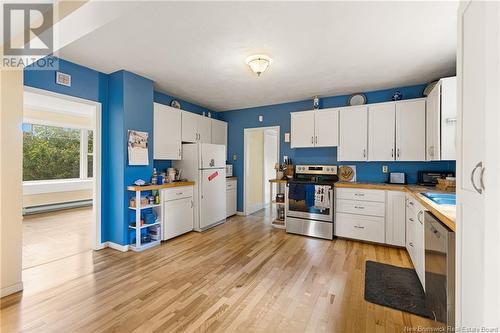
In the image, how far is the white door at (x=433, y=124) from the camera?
2742mm

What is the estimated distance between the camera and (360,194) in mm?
3473

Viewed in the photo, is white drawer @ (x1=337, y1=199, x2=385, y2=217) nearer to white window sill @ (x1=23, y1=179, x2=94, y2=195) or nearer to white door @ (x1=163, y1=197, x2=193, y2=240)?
white door @ (x1=163, y1=197, x2=193, y2=240)

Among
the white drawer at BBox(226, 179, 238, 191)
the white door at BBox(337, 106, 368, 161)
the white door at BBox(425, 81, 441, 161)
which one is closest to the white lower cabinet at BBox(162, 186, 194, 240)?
the white drawer at BBox(226, 179, 238, 191)

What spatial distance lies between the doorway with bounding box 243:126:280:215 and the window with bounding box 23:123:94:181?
4418 millimetres

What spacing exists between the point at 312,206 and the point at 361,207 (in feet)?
2.42

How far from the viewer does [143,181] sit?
3.27 meters

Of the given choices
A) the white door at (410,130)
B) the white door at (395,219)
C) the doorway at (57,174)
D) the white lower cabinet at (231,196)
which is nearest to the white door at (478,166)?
the white door at (395,219)

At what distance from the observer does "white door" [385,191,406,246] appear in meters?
3.18

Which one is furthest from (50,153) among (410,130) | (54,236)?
(410,130)

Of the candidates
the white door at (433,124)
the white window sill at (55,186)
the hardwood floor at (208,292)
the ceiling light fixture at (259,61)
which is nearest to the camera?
the hardwood floor at (208,292)

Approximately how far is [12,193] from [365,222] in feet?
14.0

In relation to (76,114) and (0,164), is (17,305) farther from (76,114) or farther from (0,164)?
(76,114)

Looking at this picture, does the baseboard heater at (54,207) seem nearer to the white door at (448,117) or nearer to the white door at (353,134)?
the white door at (353,134)

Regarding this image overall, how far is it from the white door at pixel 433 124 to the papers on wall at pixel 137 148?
12.8 ft
